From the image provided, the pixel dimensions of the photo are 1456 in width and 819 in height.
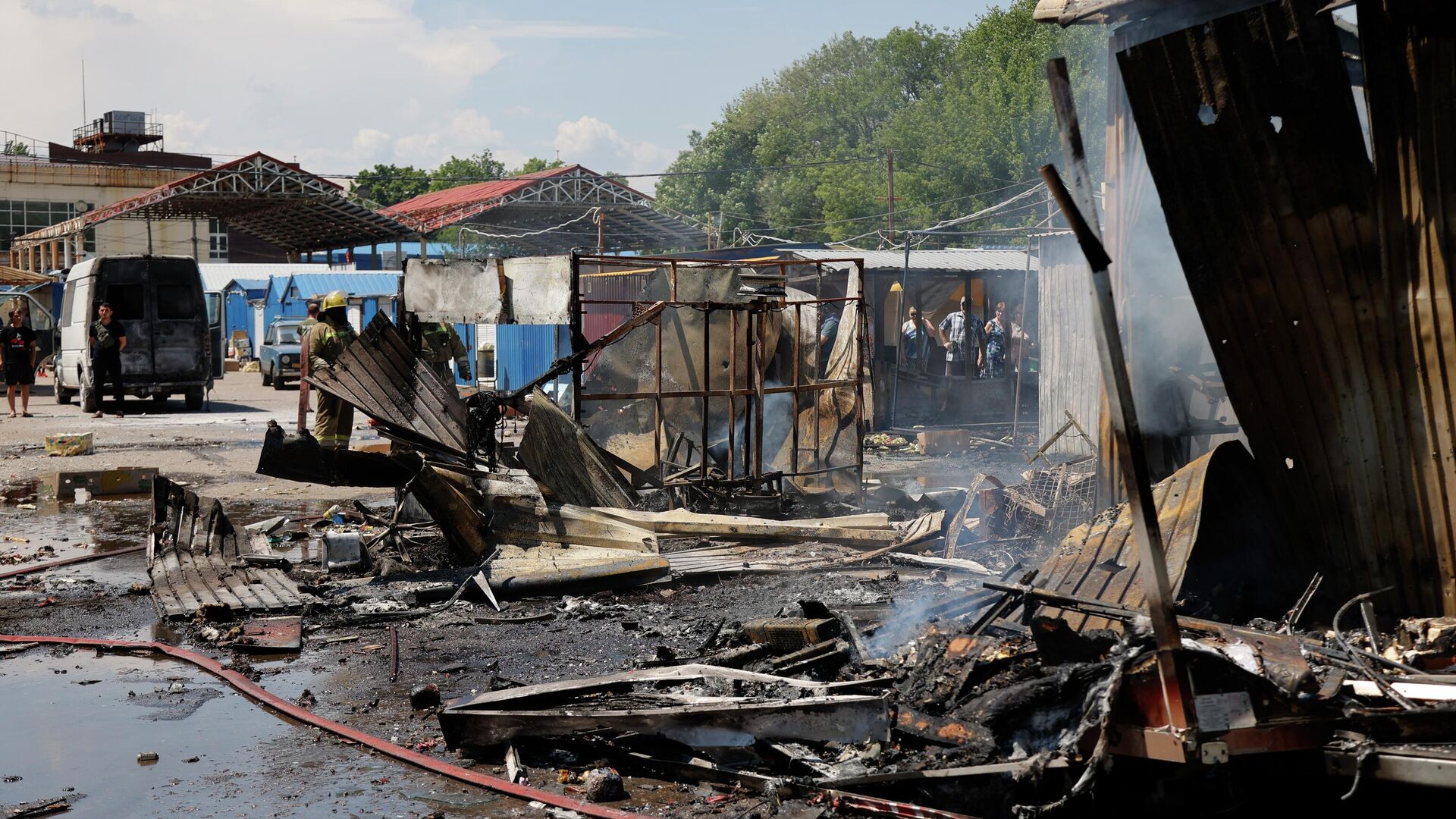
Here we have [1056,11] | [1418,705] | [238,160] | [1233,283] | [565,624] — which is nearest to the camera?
[1418,705]

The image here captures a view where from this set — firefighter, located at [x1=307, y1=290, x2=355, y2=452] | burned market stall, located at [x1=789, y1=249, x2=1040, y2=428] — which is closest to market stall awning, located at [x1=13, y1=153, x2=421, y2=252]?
burned market stall, located at [x1=789, y1=249, x2=1040, y2=428]

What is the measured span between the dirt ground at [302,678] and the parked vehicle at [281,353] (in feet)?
52.3

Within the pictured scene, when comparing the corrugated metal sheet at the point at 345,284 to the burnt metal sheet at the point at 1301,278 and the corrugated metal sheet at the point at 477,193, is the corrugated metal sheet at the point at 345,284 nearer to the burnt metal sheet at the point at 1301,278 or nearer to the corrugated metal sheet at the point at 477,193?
the corrugated metal sheet at the point at 477,193

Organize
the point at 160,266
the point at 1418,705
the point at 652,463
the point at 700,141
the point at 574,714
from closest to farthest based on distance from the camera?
the point at 1418,705 → the point at 574,714 → the point at 652,463 → the point at 160,266 → the point at 700,141

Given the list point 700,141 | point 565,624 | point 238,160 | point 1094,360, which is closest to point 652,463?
point 565,624

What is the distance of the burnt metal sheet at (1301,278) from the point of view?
5336 millimetres

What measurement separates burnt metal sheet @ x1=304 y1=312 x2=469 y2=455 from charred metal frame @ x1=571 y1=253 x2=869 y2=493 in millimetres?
1121

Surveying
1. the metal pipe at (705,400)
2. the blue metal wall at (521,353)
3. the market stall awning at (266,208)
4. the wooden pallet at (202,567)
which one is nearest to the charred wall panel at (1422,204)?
the metal pipe at (705,400)

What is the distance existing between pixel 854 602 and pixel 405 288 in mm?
5839

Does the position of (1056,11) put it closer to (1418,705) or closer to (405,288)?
(1418,705)

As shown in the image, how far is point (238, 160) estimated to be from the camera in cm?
3167

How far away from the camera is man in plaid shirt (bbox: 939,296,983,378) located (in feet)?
66.2

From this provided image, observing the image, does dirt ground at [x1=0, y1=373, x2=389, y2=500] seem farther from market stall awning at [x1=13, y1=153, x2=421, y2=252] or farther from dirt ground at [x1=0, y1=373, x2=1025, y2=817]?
market stall awning at [x1=13, y1=153, x2=421, y2=252]

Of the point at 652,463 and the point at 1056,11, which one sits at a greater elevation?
the point at 1056,11
